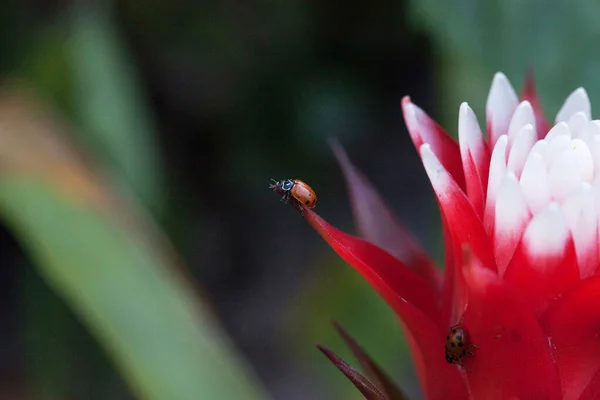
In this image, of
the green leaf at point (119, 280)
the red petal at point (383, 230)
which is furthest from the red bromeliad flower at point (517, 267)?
the green leaf at point (119, 280)

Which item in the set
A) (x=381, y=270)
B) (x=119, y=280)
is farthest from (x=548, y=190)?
(x=119, y=280)

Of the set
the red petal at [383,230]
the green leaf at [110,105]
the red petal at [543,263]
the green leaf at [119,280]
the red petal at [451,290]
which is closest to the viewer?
the red petal at [543,263]

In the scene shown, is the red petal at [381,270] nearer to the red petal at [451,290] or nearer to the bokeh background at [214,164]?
the red petal at [451,290]

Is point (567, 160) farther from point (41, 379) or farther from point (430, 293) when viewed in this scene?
point (41, 379)

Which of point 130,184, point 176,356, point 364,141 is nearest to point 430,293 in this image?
point 176,356

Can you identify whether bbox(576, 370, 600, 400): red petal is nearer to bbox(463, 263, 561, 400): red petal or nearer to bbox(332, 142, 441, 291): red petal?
bbox(463, 263, 561, 400): red petal

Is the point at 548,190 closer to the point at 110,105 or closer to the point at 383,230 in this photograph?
the point at 383,230
